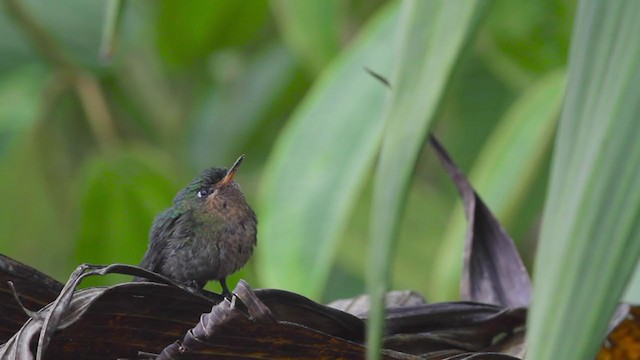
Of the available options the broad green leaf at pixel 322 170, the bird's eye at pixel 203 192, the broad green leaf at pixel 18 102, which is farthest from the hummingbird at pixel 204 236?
the broad green leaf at pixel 18 102

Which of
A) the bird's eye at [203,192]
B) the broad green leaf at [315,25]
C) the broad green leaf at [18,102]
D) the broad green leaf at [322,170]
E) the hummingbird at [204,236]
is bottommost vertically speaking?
the hummingbird at [204,236]

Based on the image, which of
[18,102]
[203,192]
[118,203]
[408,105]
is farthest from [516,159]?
[408,105]

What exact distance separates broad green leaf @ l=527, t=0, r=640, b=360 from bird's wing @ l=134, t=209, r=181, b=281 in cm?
68

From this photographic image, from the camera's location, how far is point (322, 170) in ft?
6.63

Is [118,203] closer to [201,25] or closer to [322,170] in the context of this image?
[201,25]

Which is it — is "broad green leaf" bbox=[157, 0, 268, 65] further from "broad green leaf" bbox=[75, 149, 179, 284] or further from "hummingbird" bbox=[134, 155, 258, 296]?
"hummingbird" bbox=[134, 155, 258, 296]

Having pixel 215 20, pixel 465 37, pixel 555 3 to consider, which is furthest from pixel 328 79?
pixel 465 37

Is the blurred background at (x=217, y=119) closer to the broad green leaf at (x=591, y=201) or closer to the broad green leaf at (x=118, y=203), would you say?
the broad green leaf at (x=118, y=203)

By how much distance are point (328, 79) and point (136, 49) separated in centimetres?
170

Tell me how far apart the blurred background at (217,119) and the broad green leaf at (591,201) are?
1509 mm

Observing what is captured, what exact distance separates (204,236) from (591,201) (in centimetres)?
73

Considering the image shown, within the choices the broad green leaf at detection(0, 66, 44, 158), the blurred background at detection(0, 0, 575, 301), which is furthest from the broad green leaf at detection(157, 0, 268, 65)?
the broad green leaf at detection(0, 66, 44, 158)

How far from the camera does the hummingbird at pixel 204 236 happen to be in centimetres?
98

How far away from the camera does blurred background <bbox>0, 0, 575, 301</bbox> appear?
2.36 metres
